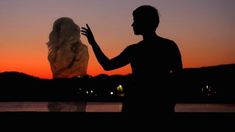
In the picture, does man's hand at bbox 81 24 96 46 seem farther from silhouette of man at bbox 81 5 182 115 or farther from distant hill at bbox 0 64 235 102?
distant hill at bbox 0 64 235 102

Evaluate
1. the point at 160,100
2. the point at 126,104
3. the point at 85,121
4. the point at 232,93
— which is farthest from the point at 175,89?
the point at 232,93

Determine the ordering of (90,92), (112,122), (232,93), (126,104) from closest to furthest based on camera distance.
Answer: (126,104) < (112,122) < (232,93) < (90,92)

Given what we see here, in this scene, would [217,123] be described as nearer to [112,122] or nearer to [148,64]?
[112,122]

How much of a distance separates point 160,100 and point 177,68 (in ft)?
1.16

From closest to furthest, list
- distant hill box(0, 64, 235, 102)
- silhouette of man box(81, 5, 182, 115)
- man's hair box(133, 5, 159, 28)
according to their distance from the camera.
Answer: silhouette of man box(81, 5, 182, 115) < man's hair box(133, 5, 159, 28) < distant hill box(0, 64, 235, 102)

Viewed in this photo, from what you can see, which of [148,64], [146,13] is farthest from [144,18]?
[148,64]

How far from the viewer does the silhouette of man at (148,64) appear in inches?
157

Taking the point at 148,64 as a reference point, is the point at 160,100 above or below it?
below

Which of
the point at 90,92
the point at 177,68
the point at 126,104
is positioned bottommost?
the point at 90,92

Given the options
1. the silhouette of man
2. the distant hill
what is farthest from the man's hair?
the distant hill

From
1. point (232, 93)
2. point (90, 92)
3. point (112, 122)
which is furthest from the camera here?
point (90, 92)

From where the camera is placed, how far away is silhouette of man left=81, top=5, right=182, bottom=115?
398 centimetres

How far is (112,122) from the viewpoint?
819 centimetres

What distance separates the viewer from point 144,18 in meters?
4.21
